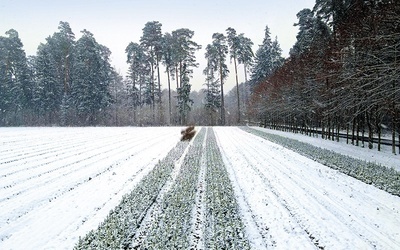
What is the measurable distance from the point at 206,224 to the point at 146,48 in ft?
164

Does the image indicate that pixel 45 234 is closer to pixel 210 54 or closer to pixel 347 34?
pixel 347 34

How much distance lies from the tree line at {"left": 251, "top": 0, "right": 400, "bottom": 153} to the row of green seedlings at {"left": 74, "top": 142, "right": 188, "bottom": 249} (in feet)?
28.1

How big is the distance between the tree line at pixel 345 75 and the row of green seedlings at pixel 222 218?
22.8 ft

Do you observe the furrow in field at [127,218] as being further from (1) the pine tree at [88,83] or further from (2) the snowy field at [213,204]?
(1) the pine tree at [88,83]

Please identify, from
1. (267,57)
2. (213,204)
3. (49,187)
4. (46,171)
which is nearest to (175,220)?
(213,204)

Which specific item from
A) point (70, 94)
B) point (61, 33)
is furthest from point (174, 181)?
point (61, 33)

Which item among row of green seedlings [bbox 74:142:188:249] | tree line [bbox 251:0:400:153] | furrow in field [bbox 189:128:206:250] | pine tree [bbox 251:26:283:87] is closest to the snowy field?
furrow in field [bbox 189:128:206:250]

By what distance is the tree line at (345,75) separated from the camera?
36.1 feet

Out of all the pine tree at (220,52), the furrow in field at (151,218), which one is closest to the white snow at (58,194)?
the furrow in field at (151,218)

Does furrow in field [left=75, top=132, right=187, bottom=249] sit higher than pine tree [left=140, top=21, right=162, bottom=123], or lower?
lower

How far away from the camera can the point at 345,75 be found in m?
13.8

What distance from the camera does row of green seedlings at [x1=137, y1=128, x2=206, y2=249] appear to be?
3.78 meters

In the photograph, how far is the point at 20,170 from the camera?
9.31 meters

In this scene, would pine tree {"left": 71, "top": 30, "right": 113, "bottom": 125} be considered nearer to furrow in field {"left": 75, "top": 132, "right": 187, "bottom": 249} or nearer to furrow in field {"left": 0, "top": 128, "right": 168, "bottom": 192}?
furrow in field {"left": 0, "top": 128, "right": 168, "bottom": 192}
